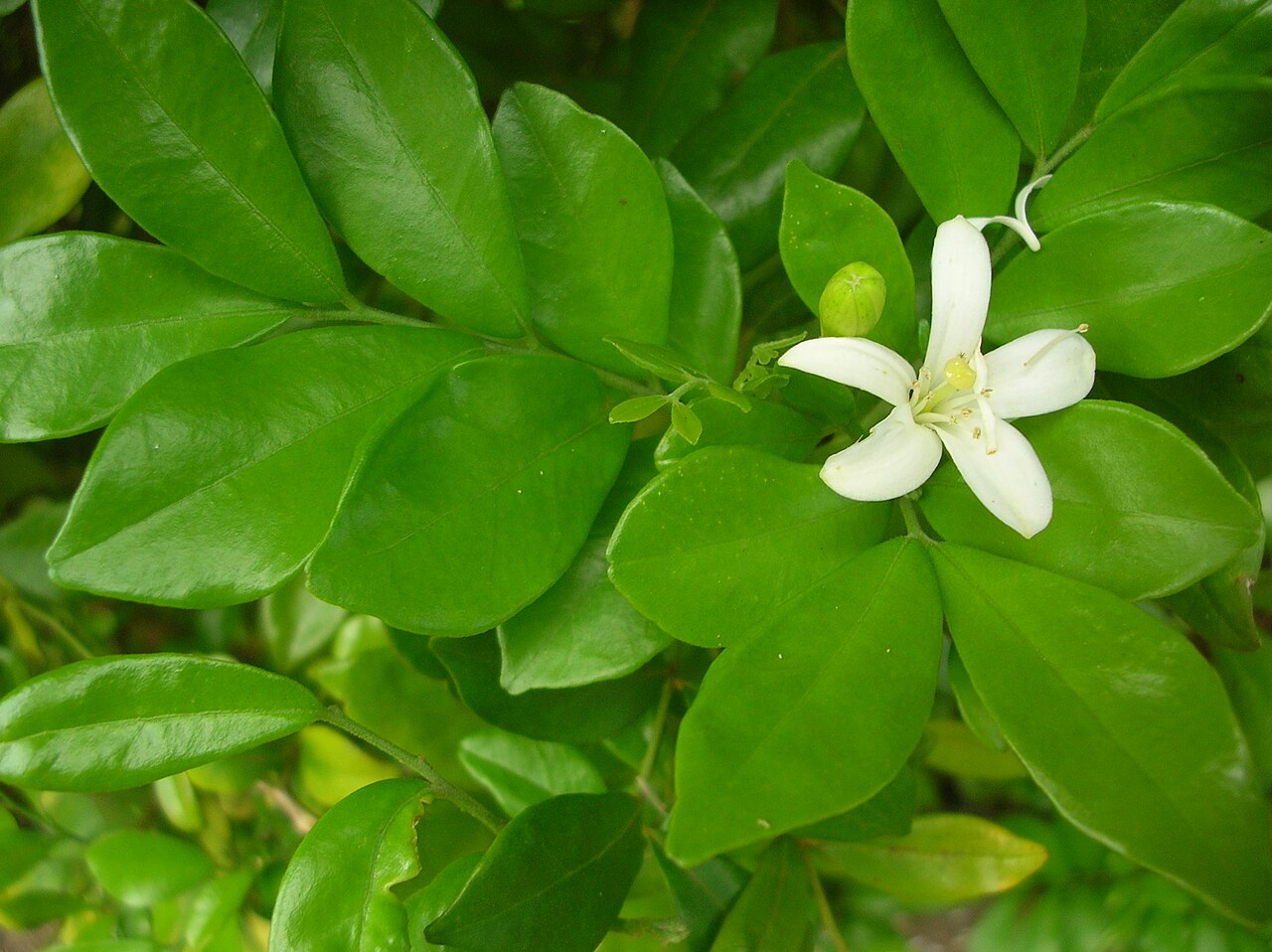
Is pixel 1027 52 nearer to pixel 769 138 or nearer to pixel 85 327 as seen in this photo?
pixel 769 138

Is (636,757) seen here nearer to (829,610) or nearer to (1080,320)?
(829,610)

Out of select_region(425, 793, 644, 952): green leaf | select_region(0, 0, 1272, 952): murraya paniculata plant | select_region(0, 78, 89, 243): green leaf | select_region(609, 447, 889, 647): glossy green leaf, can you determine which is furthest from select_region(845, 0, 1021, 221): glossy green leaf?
select_region(0, 78, 89, 243): green leaf

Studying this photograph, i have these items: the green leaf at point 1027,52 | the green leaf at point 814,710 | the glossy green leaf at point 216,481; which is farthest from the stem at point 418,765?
the green leaf at point 1027,52

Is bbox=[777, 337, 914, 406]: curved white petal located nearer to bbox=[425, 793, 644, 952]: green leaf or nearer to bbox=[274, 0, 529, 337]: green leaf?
bbox=[274, 0, 529, 337]: green leaf

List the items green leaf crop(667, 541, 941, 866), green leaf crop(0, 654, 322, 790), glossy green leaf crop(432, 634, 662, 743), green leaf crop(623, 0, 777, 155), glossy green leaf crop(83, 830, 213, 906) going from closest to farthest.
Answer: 1. green leaf crop(667, 541, 941, 866)
2. green leaf crop(0, 654, 322, 790)
3. glossy green leaf crop(432, 634, 662, 743)
4. green leaf crop(623, 0, 777, 155)
5. glossy green leaf crop(83, 830, 213, 906)

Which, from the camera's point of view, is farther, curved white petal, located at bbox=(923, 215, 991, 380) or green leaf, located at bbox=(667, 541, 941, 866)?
curved white petal, located at bbox=(923, 215, 991, 380)

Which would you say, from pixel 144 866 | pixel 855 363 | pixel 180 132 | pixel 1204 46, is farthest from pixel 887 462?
pixel 144 866
